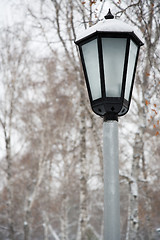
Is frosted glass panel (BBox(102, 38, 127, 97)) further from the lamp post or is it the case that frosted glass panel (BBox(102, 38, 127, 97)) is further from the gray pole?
the gray pole

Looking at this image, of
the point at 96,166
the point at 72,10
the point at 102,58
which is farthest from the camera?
the point at 96,166

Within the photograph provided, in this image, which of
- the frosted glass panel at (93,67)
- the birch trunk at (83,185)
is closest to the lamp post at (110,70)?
the frosted glass panel at (93,67)

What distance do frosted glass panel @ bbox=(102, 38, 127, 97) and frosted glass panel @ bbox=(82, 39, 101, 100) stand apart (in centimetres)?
6

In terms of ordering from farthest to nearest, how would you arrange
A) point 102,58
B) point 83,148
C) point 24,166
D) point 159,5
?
1. point 24,166
2. point 83,148
3. point 159,5
4. point 102,58

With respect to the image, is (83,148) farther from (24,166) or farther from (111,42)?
(24,166)

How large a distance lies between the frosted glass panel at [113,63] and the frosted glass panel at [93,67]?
61 mm

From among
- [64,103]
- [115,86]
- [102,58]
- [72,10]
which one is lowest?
[115,86]

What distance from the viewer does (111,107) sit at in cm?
191

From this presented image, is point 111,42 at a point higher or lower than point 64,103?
lower

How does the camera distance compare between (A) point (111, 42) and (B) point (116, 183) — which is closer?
(B) point (116, 183)

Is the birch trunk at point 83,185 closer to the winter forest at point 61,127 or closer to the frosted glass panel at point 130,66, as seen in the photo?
the winter forest at point 61,127

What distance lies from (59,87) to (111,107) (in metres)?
13.1

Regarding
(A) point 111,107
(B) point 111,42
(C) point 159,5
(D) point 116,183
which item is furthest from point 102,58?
(C) point 159,5

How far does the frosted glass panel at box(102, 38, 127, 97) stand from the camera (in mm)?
1909
